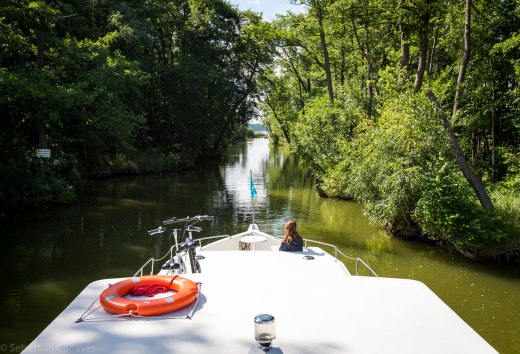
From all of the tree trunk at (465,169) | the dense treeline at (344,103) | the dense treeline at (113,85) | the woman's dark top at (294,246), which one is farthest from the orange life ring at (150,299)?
the dense treeline at (113,85)

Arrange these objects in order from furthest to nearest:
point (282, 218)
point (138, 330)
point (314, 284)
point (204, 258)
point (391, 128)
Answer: point (282, 218) < point (391, 128) < point (204, 258) < point (314, 284) < point (138, 330)

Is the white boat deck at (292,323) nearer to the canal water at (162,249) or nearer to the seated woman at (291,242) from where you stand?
the canal water at (162,249)

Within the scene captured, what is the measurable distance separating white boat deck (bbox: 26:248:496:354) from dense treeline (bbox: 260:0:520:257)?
771 cm

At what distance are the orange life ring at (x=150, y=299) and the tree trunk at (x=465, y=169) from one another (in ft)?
34.1

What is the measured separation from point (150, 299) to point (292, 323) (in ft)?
5.17

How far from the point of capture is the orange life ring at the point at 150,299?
452 centimetres

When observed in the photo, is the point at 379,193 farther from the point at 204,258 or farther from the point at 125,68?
the point at 125,68

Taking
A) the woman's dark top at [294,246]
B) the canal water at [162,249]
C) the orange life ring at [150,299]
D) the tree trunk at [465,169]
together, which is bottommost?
the canal water at [162,249]

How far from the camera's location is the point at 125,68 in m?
27.0

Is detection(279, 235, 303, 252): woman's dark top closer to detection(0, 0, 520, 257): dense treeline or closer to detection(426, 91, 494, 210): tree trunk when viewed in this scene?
detection(0, 0, 520, 257): dense treeline

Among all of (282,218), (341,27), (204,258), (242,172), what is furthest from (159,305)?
(242,172)

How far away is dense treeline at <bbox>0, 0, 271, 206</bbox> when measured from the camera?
18484 mm

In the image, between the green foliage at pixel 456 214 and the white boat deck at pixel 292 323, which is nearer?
the white boat deck at pixel 292 323

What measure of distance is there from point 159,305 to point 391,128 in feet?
38.3
